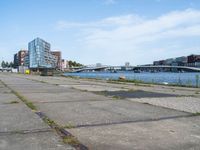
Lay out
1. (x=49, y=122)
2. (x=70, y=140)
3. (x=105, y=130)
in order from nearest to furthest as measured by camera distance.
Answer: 1. (x=70, y=140)
2. (x=105, y=130)
3. (x=49, y=122)

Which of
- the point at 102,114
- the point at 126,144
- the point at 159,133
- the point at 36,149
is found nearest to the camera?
the point at 36,149

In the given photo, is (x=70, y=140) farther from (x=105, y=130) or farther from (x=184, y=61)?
(x=184, y=61)

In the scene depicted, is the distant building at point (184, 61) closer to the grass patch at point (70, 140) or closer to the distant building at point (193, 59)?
the distant building at point (193, 59)

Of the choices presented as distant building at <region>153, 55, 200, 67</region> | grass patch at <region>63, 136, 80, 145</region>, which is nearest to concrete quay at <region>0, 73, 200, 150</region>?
grass patch at <region>63, 136, 80, 145</region>

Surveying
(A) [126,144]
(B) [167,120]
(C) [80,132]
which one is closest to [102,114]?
(B) [167,120]

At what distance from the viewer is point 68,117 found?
836 cm

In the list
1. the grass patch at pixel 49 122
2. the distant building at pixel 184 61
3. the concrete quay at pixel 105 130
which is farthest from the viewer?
the distant building at pixel 184 61

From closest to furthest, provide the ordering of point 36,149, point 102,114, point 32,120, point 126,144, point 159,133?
1. point 36,149
2. point 126,144
3. point 159,133
4. point 32,120
5. point 102,114

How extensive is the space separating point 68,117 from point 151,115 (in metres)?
2.36

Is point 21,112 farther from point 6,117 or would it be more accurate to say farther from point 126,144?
point 126,144

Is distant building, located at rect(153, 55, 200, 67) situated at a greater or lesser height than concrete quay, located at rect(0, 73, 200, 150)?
greater

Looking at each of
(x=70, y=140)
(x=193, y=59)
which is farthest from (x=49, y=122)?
(x=193, y=59)

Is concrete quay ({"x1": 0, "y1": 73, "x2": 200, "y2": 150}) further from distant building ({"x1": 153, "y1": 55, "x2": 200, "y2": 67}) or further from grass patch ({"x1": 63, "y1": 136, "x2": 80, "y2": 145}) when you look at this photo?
distant building ({"x1": 153, "y1": 55, "x2": 200, "y2": 67})

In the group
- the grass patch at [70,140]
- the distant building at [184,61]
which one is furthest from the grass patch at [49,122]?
the distant building at [184,61]
